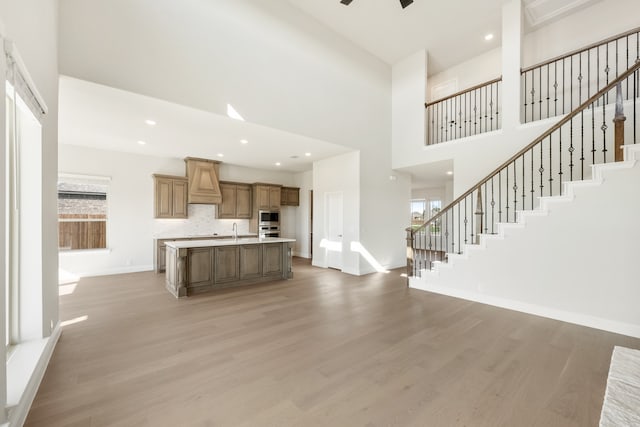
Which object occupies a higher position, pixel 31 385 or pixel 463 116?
pixel 463 116

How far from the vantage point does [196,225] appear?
748cm

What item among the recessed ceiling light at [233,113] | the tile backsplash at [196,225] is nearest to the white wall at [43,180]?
the recessed ceiling light at [233,113]

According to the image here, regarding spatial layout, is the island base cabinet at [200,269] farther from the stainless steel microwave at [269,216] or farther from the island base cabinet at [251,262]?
the stainless steel microwave at [269,216]

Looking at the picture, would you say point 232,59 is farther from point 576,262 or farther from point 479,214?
point 576,262

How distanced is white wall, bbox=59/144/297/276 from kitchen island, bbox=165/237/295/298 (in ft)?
7.16

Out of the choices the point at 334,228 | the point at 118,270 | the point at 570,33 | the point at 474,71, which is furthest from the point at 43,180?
the point at 570,33

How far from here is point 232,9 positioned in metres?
4.40

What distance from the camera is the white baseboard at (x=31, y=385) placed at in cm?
162

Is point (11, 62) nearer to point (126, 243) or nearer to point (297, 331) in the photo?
point (297, 331)

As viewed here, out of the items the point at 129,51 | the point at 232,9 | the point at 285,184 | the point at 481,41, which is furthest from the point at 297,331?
the point at 481,41

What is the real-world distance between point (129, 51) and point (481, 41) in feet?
23.3

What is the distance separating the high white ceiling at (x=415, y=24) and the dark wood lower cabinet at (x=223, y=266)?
16.0 feet

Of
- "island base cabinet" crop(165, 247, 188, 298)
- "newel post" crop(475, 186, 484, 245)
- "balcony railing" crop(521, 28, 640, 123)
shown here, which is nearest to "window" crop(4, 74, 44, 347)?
"island base cabinet" crop(165, 247, 188, 298)

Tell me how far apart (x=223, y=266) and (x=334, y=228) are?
9.99ft
